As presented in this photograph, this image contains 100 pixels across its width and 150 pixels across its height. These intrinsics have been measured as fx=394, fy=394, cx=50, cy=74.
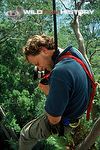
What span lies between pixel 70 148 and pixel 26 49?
552 cm

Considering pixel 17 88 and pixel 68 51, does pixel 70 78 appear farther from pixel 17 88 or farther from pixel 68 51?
pixel 17 88

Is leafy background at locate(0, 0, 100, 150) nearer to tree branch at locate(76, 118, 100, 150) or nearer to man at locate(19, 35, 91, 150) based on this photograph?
tree branch at locate(76, 118, 100, 150)

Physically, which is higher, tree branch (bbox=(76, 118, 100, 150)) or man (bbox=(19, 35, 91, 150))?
man (bbox=(19, 35, 91, 150))

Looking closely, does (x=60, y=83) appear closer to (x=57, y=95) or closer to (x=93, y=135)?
(x=57, y=95)

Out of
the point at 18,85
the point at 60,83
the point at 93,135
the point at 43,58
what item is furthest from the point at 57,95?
the point at 18,85

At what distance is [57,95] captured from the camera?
2650 millimetres

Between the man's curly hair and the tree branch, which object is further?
the tree branch

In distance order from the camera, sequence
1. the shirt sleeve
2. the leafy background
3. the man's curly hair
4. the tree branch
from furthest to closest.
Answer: the leafy background, the tree branch, the man's curly hair, the shirt sleeve

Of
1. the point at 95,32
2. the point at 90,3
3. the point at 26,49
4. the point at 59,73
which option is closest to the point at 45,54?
the point at 26,49

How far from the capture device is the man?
2.64 meters

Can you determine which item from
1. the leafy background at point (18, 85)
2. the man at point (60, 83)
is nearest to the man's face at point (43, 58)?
the man at point (60, 83)

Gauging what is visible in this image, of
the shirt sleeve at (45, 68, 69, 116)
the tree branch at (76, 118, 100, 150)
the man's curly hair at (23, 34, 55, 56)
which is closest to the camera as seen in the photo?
the shirt sleeve at (45, 68, 69, 116)

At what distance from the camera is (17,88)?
37.9ft

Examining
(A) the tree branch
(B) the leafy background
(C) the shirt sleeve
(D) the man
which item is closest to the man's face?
(D) the man
